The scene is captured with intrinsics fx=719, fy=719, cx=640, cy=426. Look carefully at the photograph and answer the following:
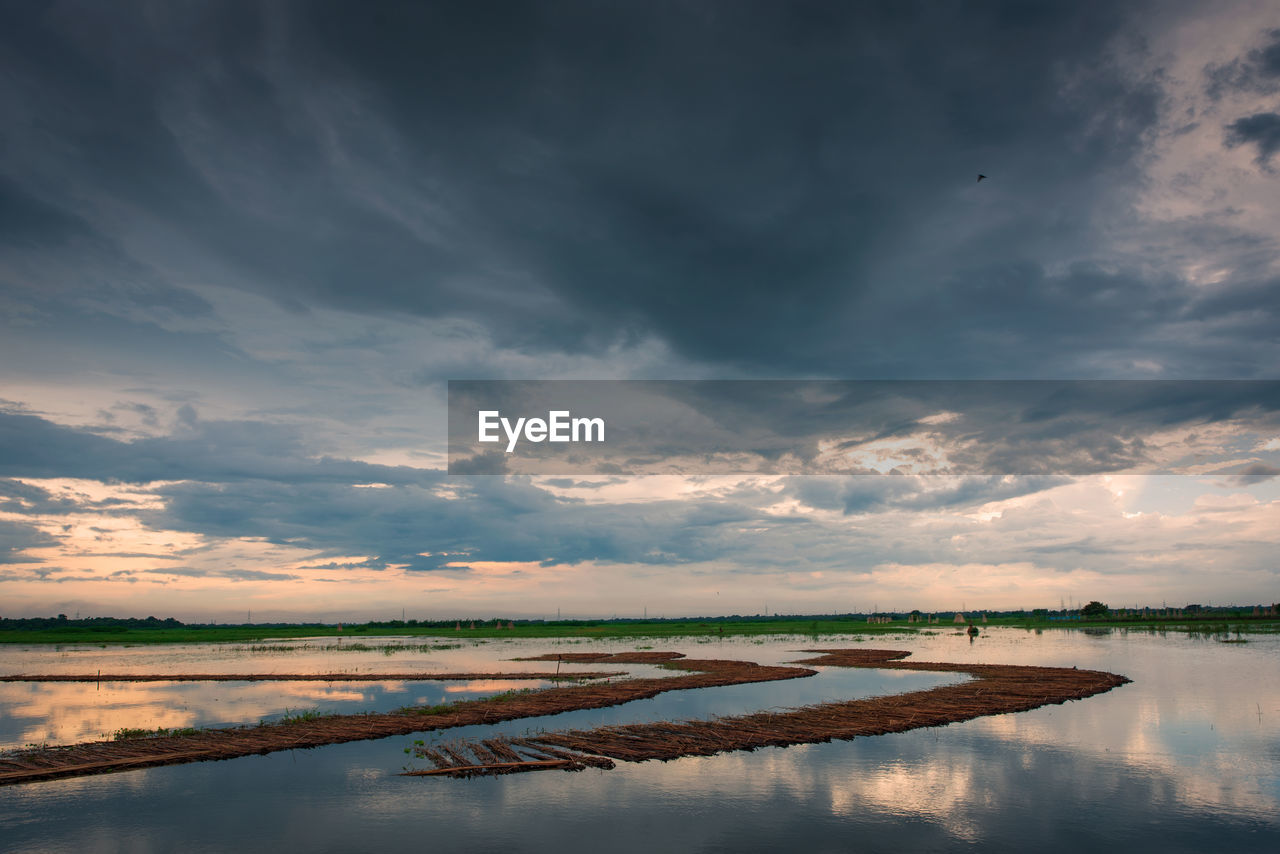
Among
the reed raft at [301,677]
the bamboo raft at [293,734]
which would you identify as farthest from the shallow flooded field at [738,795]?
the reed raft at [301,677]

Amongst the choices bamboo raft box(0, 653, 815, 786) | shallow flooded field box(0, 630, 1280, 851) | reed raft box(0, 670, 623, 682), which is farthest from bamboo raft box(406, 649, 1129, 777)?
reed raft box(0, 670, 623, 682)

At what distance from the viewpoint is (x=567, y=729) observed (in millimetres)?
35844

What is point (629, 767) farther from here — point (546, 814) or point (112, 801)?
point (112, 801)

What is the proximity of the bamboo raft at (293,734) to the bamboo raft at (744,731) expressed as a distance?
5949 mm

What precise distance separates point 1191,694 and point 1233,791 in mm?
28770

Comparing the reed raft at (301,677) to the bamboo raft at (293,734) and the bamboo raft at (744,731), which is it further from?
the bamboo raft at (744,731)

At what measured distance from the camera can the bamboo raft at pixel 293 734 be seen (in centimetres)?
2773

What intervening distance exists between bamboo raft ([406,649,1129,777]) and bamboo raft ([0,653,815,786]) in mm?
5949

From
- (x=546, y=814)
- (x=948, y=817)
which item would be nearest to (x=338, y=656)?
(x=546, y=814)

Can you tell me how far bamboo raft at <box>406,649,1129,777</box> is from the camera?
28.5 m

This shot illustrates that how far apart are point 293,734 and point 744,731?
21.1 metres

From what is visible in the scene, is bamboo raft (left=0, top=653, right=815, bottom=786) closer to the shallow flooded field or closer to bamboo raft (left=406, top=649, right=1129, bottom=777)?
the shallow flooded field

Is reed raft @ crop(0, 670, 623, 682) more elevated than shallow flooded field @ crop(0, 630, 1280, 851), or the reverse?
shallow flooded field @ crop(0, 630, 1280, 851)

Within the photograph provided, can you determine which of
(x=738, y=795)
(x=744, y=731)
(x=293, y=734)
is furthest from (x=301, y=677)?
(x=738, y=795)
